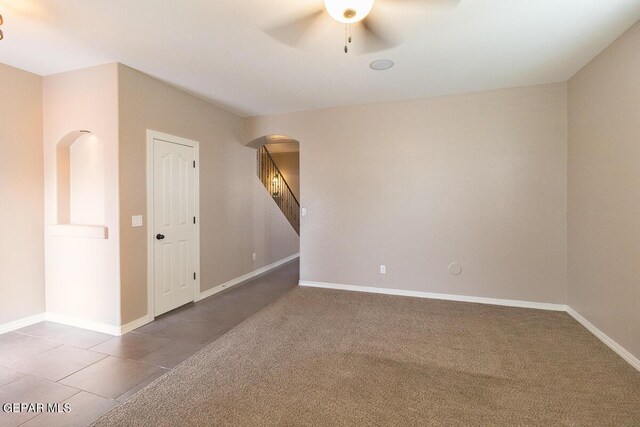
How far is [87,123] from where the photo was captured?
10.9 feet

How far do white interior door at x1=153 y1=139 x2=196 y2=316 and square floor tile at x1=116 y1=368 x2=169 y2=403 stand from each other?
135 centimetres

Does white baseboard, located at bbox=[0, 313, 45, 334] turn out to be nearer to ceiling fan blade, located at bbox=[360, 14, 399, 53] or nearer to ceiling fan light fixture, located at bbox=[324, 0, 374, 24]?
ceiling fan light fixture, located at bbox=[324, 0, 374, 24]

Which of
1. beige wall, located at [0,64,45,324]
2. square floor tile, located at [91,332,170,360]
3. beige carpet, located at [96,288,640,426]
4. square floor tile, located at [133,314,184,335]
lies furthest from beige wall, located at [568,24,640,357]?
beige wall, located at [0,64,45,324]

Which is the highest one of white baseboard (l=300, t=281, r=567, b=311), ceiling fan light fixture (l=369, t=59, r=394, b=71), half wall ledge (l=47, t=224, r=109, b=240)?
ceiling fan light fixture (l=369, t=59, r=394, b=71)

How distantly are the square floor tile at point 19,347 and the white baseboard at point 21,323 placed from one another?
0.08m

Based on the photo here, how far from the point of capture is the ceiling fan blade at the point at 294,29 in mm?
2384

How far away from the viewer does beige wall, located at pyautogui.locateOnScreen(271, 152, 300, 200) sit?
10172 millimetres

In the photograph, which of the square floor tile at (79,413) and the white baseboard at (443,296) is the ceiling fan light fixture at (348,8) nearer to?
the square floor tile at (79,413)

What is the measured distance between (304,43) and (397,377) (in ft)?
9.87

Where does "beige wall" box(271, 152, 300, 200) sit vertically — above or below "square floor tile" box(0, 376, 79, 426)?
above

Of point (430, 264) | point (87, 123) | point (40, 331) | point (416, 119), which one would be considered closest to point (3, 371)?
point (40, 331)

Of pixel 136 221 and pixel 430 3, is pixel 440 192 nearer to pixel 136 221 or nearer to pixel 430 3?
pixel 430 3

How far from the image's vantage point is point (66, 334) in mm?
3225

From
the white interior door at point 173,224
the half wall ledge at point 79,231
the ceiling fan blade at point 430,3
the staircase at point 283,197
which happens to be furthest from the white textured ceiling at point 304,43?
the staircase at point 283,197
